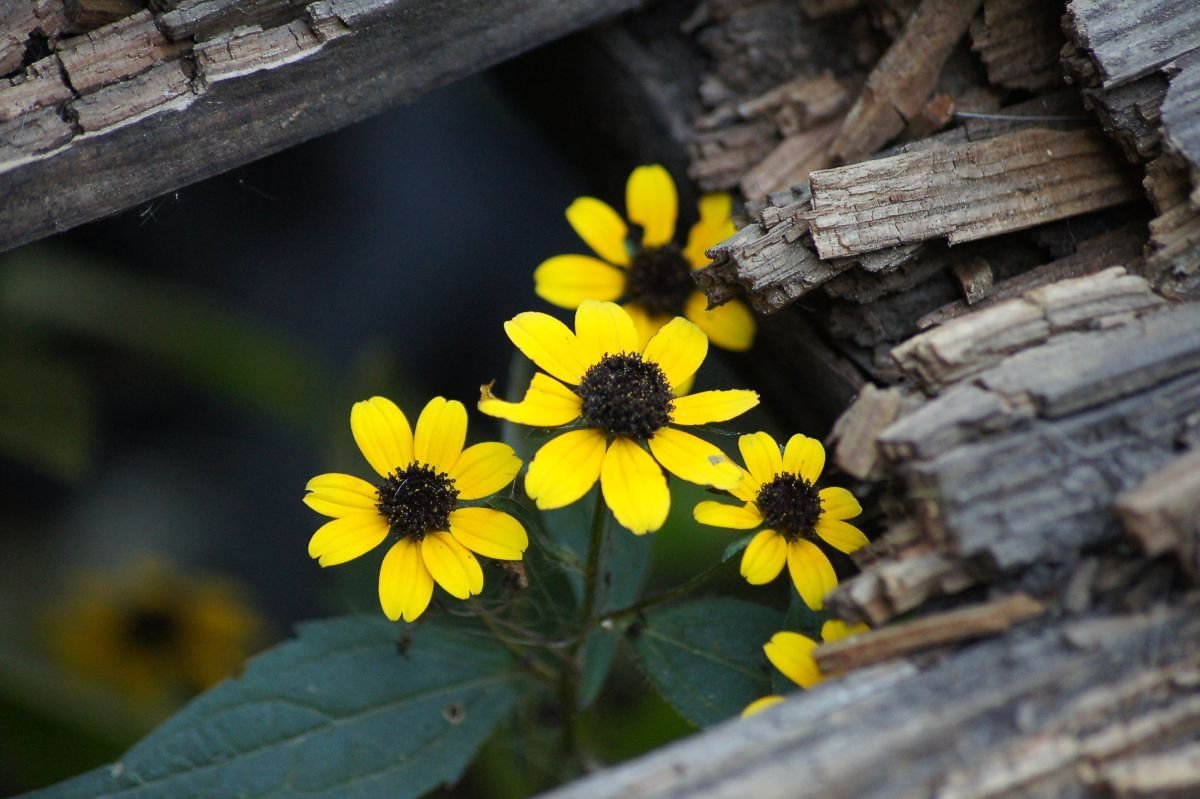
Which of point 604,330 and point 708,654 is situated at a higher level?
point 604,330

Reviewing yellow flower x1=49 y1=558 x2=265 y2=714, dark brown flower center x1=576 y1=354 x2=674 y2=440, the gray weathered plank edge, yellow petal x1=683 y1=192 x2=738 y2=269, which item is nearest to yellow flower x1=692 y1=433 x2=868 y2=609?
dark brown flower center x1=576 y1=354 x2=674 y2=440

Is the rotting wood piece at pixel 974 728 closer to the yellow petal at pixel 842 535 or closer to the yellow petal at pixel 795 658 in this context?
the yellow petal at pixel 795 658

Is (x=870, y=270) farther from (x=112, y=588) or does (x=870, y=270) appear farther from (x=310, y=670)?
(x=112, y=588)

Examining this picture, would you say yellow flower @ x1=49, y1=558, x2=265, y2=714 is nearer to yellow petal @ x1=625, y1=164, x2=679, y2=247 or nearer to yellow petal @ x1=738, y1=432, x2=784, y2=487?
yellow petal @ x1=625, y1=164, x2=679, y2=247

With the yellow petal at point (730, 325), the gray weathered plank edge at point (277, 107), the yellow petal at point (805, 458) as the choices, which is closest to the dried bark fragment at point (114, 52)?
the gray weathered plank edge at point (277, 107)

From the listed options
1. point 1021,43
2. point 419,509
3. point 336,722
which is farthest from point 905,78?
point 336,722

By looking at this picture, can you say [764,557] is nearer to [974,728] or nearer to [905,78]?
[974,728]

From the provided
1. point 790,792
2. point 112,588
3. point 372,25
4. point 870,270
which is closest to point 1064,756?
point 790,792
